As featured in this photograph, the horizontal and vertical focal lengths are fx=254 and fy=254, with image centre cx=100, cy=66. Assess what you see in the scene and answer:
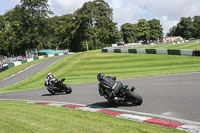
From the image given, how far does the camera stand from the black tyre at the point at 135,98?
30.1 feet

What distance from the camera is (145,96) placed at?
10961mm

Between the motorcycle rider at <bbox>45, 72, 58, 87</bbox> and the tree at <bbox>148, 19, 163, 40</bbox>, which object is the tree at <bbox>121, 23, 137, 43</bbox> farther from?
the motorcycle rider at <bbox>45, 72, 58, 87</bbox>

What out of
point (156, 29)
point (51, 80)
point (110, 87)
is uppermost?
point (156, 29)

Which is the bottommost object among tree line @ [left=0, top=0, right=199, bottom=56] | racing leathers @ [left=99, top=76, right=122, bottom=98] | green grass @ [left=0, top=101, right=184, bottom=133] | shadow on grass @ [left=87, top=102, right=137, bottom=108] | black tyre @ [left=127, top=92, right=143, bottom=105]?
shadow on grass @ [left=87, top=102, right=137, bottom=108]

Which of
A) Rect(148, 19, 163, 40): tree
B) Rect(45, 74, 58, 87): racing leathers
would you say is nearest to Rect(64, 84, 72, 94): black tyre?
Rect(45, 74, 58, 87): racing leathers

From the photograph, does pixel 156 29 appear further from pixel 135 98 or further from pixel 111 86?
pixel 135 98

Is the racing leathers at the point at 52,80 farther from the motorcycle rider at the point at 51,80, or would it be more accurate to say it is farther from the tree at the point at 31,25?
the tree at the point at 31,25

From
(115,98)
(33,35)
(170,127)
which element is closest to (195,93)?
(115,98)

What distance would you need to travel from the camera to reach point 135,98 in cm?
922

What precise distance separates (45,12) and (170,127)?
67.8 m

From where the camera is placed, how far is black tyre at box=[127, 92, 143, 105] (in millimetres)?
9164

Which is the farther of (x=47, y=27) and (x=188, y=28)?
(x=188, y=28)

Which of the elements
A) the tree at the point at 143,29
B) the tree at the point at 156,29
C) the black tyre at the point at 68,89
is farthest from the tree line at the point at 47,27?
the black tyre at the point at 68,89

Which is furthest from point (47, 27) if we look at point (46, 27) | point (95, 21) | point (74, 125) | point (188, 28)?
point (188, 28)
